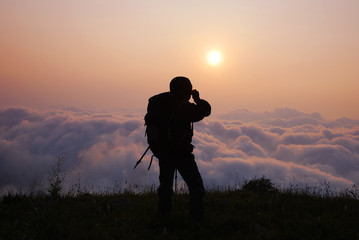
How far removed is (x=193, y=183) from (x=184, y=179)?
0.66 ft

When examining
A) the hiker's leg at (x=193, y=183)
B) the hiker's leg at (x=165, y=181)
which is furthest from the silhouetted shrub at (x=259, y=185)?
the hiker's leg at (x=193, y=183)

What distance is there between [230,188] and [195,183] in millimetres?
4386

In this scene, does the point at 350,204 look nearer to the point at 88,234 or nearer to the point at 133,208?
the point at 133,208

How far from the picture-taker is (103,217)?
5672mm

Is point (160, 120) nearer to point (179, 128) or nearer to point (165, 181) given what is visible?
point (179, 128)

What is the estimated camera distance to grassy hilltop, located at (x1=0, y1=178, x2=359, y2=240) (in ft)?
15.5

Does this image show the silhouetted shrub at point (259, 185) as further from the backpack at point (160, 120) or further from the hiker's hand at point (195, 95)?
the hiker's hand at point (195, 95)

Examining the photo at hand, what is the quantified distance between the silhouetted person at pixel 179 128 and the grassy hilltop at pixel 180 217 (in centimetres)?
71

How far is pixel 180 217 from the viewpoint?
210 inches

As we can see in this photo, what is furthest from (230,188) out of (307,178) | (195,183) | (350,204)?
(195,183)

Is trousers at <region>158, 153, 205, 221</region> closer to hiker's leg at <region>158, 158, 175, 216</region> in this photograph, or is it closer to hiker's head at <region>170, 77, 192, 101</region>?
hiker's leg at <region>158, 158, 175, 216</region>

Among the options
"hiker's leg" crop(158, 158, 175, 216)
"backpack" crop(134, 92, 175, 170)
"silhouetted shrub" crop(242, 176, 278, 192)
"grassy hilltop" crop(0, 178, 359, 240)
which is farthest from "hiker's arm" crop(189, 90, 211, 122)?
"silhouetted shrub" crop(242, 176, 278, 192)

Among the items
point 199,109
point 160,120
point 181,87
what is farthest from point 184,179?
point 181,87

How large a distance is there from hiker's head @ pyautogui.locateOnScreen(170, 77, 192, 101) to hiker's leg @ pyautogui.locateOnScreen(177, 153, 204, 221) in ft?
3.76
